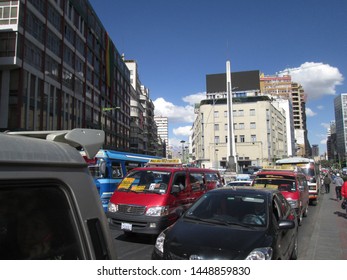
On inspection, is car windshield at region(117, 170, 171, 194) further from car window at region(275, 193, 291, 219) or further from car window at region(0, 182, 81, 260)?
car window at region(0, 182, 81, 260)

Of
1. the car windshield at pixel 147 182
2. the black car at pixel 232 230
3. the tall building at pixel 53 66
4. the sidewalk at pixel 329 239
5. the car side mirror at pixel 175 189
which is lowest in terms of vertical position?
the sidewalk at pixel 329 239

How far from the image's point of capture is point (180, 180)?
9.99 metres

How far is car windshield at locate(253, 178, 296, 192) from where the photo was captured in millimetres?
12711

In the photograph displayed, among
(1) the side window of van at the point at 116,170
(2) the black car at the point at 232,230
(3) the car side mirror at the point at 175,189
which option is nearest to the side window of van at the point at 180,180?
(3) the car side mirror at the point at 175,189

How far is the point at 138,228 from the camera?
824 centimetres

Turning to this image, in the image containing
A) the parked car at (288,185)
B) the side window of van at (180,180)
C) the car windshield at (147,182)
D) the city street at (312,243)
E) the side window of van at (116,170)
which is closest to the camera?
the city street at (312,243)

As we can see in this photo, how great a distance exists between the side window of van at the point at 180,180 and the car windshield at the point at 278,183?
12.2ft

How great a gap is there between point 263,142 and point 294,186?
7464 centimetres

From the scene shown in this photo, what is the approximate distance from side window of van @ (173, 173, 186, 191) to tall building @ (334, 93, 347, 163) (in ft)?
326

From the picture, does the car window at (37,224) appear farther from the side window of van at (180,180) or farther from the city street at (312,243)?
the side window of van at (180,180)

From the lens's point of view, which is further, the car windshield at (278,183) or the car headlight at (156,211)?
the car windshield at (278,183)

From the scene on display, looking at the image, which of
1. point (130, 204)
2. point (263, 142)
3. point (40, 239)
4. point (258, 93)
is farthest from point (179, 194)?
point (258, 93)

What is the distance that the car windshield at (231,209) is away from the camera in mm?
5515
